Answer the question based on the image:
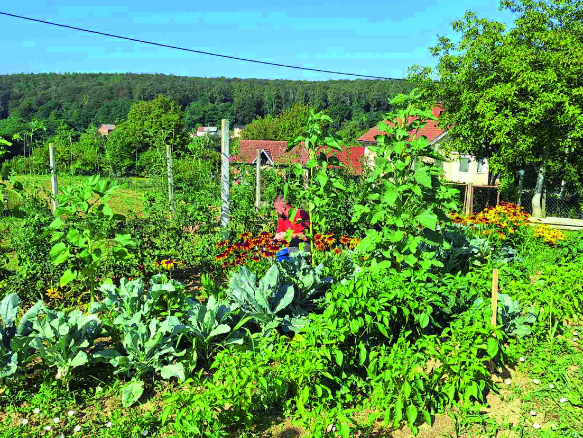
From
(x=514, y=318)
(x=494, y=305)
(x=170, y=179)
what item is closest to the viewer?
(x=494, y=305)

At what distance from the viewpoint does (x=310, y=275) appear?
445 cm

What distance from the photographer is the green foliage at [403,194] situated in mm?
4281

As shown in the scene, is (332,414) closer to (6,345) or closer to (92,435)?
(92,435)

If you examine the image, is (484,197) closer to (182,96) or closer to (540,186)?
(540,186)

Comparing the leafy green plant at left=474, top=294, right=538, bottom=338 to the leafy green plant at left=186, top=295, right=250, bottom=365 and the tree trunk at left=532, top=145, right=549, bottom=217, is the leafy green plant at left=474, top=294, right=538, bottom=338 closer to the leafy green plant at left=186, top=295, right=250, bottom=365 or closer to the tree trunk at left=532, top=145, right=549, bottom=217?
the leafy green plant at left=186, top=295, right=250, bottom=365

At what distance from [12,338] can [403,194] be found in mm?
3471

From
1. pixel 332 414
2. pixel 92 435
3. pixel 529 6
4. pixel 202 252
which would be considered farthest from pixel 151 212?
pixel 529 6

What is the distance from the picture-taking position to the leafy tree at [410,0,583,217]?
13992 millimetres

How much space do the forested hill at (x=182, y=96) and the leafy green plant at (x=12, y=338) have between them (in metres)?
73.6

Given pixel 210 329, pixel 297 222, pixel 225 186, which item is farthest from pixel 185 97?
pixel 210 329

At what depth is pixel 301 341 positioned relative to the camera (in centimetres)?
312

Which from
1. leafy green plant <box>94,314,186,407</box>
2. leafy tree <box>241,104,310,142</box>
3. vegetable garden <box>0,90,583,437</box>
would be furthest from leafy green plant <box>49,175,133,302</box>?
leafy tree <box>241,104,310,142</box>

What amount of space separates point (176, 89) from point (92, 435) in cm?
10657

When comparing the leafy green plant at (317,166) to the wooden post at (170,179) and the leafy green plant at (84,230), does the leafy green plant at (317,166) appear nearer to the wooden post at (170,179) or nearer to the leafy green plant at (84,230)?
the leafy green plant at (84,230)
